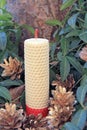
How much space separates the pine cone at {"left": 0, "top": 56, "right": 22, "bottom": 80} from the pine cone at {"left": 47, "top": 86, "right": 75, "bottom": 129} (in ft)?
0.60

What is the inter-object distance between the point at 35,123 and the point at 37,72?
13 cm

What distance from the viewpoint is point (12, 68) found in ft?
2.77

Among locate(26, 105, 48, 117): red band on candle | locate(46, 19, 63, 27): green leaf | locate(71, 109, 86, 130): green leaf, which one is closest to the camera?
locate(71, 109, 86, 130): green leaf

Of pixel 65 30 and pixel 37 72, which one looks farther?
pixel 65 30

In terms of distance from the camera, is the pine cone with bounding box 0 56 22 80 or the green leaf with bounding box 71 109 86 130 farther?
the pine cone with bounding box 0 56 22 80

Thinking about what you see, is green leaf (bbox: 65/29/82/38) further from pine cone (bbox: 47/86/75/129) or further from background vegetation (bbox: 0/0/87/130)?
pine cone (bbox: 47/86/75/129)

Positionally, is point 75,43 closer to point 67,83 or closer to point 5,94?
point 67,83

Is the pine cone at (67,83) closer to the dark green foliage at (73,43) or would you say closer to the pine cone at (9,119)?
the dark green foliage at (73,43)

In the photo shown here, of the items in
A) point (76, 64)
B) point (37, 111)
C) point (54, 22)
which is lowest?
point (37, 111)

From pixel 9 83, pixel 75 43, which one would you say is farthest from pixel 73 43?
pixel 9 83

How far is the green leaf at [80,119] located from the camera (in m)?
0.65

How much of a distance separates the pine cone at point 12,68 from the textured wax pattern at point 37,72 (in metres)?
0.09

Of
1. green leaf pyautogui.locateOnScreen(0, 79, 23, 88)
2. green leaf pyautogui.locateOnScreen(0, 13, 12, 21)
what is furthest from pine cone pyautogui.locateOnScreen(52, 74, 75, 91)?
green leaf pyautogui.locateOnScreen(0, 13, 12, 21)

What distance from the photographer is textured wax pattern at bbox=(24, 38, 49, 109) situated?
738 mm
